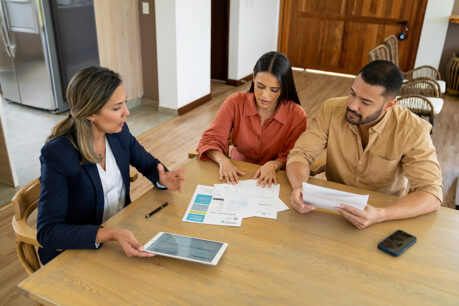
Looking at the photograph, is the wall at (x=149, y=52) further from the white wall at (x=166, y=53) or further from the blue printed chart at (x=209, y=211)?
the blue printed chart at (x=209, y=211)

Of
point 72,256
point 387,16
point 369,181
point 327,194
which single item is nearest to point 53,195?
point 72,256

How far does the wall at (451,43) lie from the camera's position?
A: 586cm

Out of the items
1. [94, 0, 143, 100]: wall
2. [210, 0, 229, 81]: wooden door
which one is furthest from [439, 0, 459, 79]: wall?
[94, 0, 143, 100]: wall

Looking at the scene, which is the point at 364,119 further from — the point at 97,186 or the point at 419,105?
the point at 419,105

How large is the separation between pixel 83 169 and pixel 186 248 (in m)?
0.52

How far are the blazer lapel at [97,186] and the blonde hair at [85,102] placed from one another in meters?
0.03

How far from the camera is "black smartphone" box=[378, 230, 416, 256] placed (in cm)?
130

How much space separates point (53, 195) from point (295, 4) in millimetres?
6607

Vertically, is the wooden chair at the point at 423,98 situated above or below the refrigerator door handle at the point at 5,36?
below

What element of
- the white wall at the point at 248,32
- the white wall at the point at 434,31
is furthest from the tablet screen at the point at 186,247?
the white wall at the point at 434,31

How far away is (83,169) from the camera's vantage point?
4.83 ft

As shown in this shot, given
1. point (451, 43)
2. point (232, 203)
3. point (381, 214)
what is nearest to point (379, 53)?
point (451, 43)

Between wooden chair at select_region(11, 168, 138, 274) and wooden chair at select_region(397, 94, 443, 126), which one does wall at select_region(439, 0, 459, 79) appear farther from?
wooden chair at select_region(11, 168, 138, 274)

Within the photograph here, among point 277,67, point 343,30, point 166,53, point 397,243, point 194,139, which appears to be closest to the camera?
point 397,243
